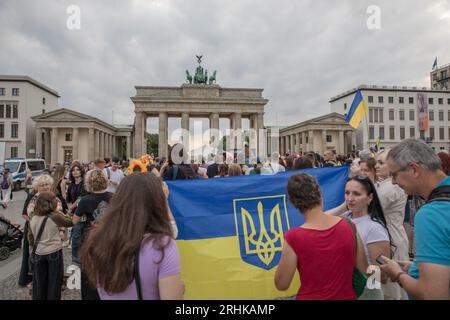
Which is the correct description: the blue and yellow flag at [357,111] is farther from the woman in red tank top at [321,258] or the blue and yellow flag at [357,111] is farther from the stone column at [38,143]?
the stone column at [38,143]

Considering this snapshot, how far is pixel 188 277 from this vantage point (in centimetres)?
356

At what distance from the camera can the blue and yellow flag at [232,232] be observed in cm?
360

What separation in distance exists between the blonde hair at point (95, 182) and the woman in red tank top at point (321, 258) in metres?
2.99

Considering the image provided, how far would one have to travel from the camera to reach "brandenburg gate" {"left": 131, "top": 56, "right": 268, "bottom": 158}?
4831 cm

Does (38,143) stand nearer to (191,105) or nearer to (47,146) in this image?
(47,146)

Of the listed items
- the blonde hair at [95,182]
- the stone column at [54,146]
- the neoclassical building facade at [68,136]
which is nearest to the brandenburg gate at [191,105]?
the neoclassical building facade at [68,136]

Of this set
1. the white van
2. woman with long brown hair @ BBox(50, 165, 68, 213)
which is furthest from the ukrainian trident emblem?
the white van

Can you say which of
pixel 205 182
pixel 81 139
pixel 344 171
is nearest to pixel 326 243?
pixel 205 182

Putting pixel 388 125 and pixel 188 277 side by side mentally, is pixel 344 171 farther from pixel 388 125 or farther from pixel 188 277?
pixel 388 125

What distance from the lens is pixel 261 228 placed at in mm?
3900

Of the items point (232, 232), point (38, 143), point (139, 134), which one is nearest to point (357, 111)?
point (232, 232)

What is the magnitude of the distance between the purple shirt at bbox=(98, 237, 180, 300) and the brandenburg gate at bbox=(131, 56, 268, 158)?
152 ft

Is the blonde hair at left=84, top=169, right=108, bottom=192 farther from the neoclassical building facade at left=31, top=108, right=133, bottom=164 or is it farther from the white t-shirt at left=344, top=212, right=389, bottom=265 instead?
the neoclassical building facade at left=31, top=108, right=133, bottom=164

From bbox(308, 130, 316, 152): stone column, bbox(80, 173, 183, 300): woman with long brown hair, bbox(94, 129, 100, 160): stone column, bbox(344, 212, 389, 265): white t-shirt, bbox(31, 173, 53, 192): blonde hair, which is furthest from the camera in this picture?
bbox(308, 130, 316, 152): stone column
